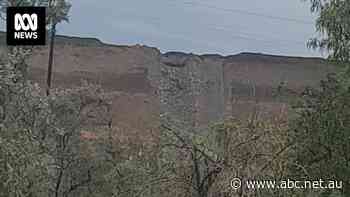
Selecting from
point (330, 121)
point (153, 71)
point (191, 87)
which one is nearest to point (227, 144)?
point (330, 121)

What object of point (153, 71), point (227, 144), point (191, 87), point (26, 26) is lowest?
point (227, 144)

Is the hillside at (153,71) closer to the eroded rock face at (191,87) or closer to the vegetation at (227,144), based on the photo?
the eroded rock face at (191,87)

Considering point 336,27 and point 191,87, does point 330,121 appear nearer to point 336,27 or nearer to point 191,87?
point 336,27

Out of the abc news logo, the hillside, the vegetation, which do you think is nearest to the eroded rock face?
the hillside

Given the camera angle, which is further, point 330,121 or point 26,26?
point 330,121

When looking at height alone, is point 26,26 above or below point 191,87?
above

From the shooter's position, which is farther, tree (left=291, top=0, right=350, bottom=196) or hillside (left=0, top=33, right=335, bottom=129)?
hillside (left=0, top=33, right=335, bottom=129)

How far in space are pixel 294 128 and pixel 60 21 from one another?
560 inches

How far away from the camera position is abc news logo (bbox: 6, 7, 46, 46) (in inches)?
445

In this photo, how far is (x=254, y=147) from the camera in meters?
14.6

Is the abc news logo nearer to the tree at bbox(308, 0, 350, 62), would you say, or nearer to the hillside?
the tree at bbox(308, 0, 350, 62)

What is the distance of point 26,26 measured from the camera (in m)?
11.3

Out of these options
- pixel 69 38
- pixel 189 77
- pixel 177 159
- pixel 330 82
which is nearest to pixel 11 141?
pixel 177 159

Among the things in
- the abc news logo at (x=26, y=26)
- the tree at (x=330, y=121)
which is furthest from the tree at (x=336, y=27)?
the abc news logo at (x=26, y=26)
